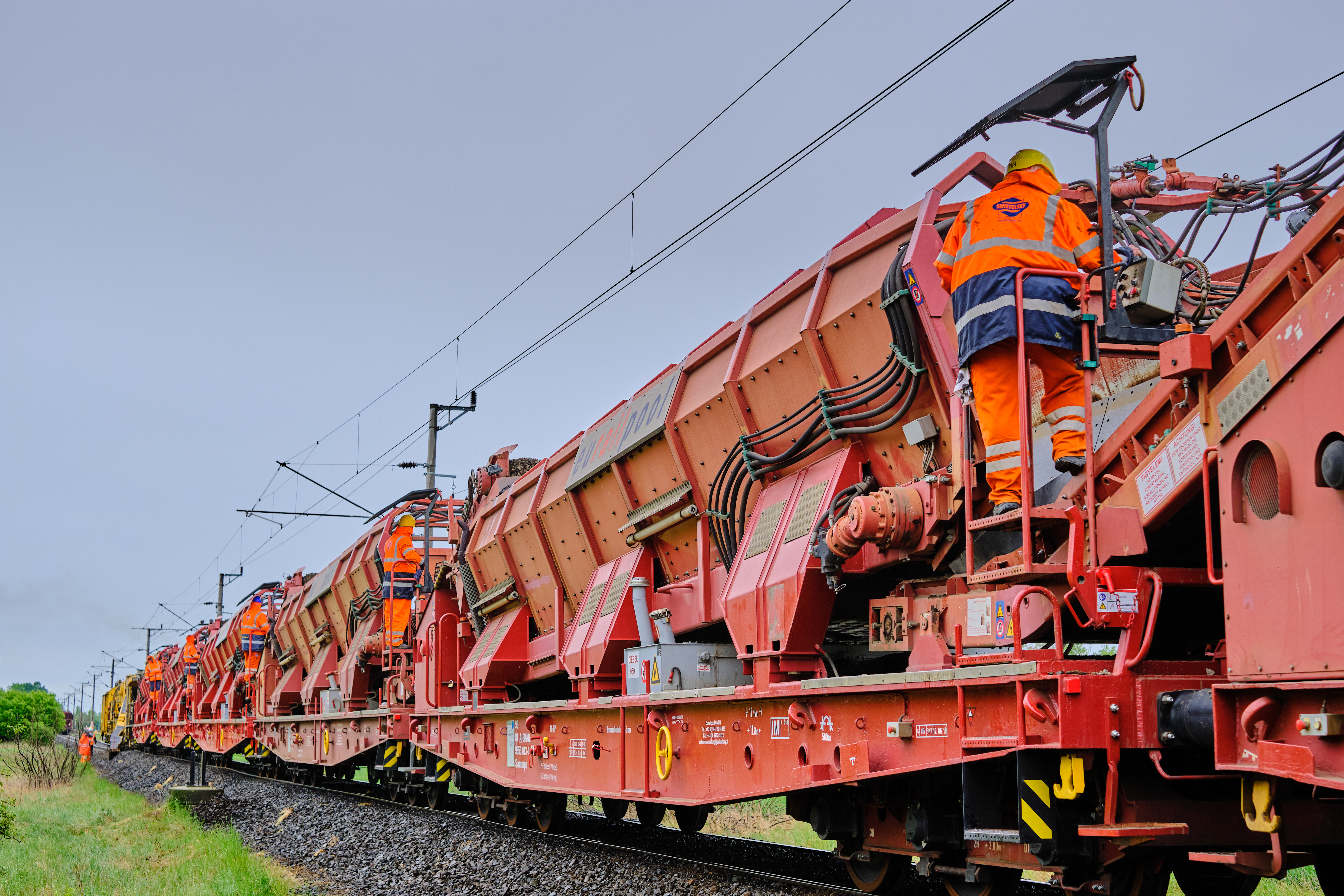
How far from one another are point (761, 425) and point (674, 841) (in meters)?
5.13

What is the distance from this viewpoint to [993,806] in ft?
17.7

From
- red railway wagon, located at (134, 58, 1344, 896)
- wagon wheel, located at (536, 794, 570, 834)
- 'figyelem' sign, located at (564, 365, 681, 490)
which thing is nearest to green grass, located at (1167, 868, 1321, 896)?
red railway wagon, located at (134, 58, 1344, 896)

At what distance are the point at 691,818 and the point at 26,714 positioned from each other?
56215 millimetres

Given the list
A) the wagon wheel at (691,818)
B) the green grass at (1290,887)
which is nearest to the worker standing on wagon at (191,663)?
the wagon wheel at (691,818)

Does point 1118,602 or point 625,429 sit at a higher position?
point 625,429

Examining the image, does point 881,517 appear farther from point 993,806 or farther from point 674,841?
point 674,841

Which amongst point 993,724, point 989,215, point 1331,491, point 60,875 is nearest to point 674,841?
point 60,875

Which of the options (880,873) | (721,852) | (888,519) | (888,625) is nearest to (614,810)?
(721,852)

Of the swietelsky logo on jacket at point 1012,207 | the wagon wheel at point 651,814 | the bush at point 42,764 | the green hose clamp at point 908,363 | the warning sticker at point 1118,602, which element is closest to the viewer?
the warning sticker at point 1118,602

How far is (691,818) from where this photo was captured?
1128 cm

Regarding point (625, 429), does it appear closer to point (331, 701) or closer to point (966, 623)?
point (966, 623)

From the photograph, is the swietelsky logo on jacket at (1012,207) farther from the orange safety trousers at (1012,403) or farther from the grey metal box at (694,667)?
the grey metal box at (694,667)

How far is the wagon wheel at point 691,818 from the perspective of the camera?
10984mm

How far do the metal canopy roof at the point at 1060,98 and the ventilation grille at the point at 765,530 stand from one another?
2.58m
